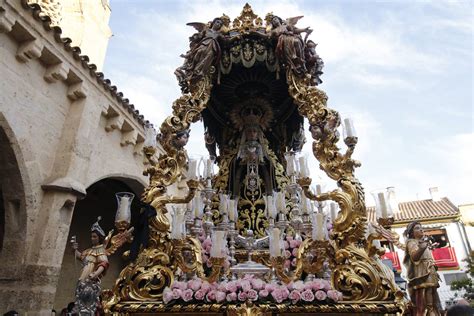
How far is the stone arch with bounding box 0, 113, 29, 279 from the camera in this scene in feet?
18.5

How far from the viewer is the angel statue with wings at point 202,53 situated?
4.89m

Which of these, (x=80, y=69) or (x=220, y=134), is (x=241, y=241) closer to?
(x=220, y=134)

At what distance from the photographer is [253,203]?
210 inches

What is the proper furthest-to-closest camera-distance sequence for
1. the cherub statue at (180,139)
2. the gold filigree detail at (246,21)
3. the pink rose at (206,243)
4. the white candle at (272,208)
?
the gold filigree detail at (246,21) < the white candle at (272,208) < the pink rose at (206,243) < the cherub statue at (180,139)

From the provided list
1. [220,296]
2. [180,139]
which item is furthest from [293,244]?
[180,139]

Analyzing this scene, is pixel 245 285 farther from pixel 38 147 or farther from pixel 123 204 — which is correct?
pixel 38 147

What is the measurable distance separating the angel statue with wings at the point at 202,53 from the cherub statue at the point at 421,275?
11.6ft

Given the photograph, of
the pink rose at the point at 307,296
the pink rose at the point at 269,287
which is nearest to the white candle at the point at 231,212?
the pink rose at the point at 269,287

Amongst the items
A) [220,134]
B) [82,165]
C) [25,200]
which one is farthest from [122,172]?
[220,134]

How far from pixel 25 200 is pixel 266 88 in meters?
4.96

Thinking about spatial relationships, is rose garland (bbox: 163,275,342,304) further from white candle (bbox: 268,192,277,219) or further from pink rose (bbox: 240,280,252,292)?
white candle (bbox: 268,192,277,219)

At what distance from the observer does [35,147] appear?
6.35 m

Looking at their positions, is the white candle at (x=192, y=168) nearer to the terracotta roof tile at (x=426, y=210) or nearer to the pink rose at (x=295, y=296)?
the pink rose at (x=295, y=296)

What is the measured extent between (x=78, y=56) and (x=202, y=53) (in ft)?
13.1
